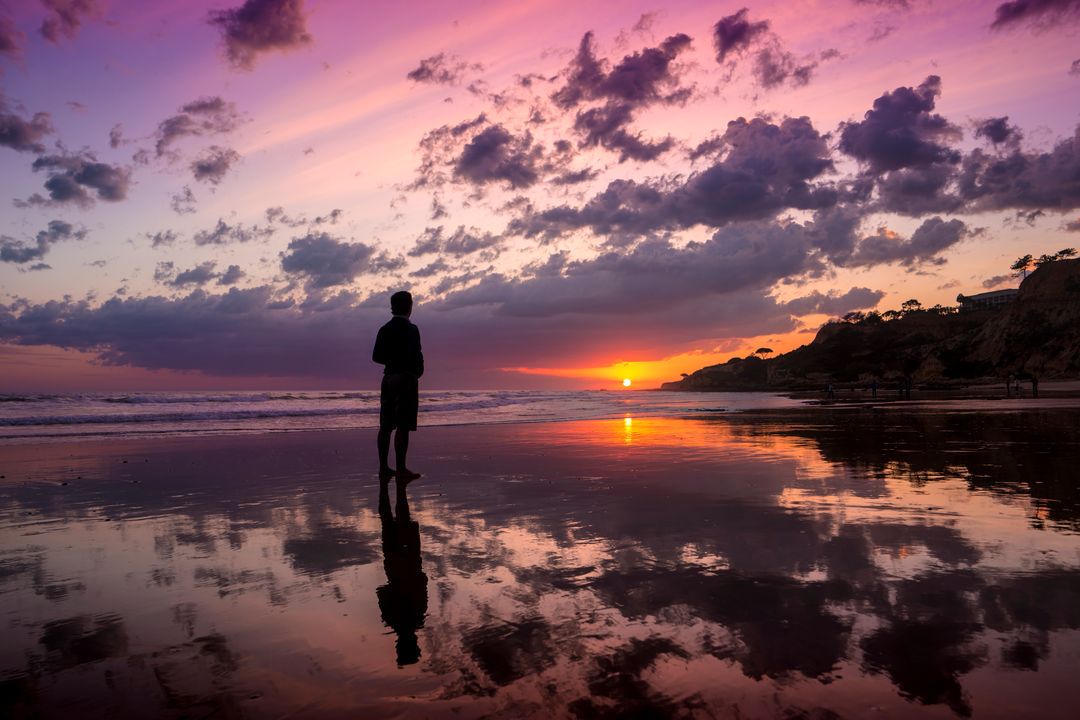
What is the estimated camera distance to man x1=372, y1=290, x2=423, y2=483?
9062 mm

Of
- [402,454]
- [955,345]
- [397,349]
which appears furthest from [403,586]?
[955,345]

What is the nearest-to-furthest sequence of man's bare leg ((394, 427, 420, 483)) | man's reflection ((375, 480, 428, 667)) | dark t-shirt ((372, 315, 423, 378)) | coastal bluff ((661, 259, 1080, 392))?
man's reflection ((375, 480, 428, 667))
man's bare leg ((394, 427, 420, 483))
dark t-shirt ((372, 315, 423, 378))
coastal bluff ((661, 259, 1080, 392))

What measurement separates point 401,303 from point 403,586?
6127 millimetres

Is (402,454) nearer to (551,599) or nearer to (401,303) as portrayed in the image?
(401,303)

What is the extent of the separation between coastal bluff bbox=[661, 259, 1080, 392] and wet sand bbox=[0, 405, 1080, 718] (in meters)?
83.1

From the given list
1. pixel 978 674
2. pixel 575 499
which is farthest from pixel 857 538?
pixel 575 499

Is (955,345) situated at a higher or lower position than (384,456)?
higher

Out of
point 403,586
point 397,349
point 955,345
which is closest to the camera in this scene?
point 403,586

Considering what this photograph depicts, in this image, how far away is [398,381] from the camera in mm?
9102

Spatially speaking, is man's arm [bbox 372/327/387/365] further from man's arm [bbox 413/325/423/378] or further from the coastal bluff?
the coastal bluff

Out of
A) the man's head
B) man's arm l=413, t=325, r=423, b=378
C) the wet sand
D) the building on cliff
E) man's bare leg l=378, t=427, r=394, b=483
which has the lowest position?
the wet sand

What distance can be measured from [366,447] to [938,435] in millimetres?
14153

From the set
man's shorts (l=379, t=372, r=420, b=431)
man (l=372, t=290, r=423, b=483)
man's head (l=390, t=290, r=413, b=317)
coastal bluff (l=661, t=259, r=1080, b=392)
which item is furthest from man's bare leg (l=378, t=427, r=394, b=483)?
coastal bluff (l=661, t=259, r=1080, b=392)

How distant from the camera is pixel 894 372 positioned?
132 meters
